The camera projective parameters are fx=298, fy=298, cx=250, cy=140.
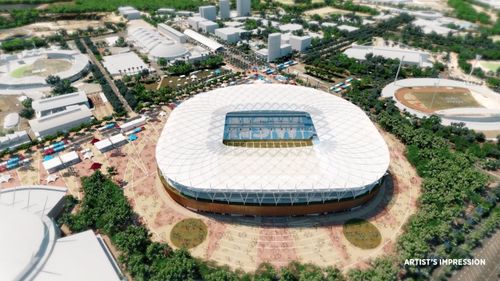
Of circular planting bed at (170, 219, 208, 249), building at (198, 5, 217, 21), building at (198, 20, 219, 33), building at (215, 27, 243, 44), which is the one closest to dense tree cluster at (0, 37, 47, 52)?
building at (198, 20, 219, 33)

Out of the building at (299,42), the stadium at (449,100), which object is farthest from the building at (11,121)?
the stadium at (449,100)

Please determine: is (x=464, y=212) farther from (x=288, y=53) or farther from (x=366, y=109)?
(x=288, y=53)

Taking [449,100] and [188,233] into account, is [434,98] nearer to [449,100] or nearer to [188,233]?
[449,100]

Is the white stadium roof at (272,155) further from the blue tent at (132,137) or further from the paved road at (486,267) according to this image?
the paved road at (486,267)

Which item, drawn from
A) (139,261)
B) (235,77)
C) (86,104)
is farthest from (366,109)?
(86,104)

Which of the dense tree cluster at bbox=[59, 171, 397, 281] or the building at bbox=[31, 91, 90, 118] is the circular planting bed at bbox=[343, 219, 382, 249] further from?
the building at bbox=[31, 91, 90, 118]
